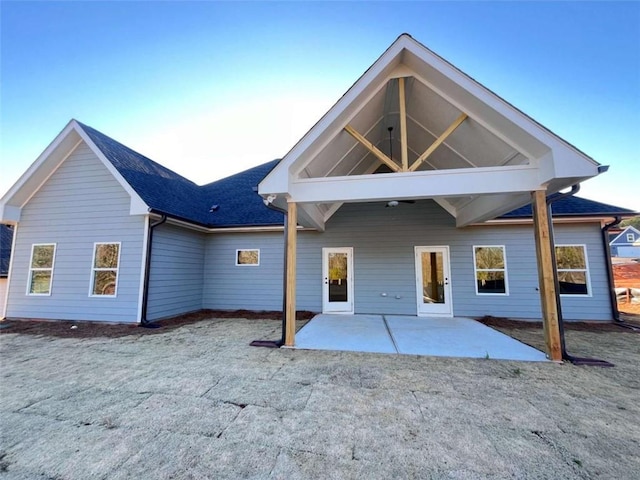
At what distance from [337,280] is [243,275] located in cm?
323

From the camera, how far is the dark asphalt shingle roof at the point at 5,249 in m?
8.52

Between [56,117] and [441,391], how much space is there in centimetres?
1269

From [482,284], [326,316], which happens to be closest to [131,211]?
[326,316]

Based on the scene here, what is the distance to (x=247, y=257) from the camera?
29.1 ft

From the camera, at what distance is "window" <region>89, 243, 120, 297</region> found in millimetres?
6773

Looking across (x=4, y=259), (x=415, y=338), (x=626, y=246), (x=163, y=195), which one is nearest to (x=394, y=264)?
(x=415, y=338)

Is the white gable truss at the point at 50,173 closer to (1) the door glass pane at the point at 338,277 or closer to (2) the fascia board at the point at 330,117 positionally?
(2) the fascia board at the point at 330,117

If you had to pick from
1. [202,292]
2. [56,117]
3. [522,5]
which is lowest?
[202,292]

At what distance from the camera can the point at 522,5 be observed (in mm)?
7012

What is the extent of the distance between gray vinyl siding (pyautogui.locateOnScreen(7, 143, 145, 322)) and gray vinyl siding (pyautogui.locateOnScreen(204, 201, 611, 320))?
8.56 feet

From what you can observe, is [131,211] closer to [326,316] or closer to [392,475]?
[326,316]

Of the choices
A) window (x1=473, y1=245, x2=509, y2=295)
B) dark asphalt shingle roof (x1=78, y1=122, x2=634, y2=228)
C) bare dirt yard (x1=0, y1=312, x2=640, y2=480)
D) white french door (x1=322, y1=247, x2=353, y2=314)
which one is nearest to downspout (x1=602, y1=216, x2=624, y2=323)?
dark asphalt shingle roof (x1=78, y1=122, x2=634, y2=228)

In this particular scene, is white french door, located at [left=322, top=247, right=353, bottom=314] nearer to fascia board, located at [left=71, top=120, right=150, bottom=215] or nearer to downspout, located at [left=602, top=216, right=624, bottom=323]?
fascia board, located at [left=71, top=120, right=150, bottom=215]

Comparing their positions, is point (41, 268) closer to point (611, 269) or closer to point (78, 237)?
point (78, 237)
